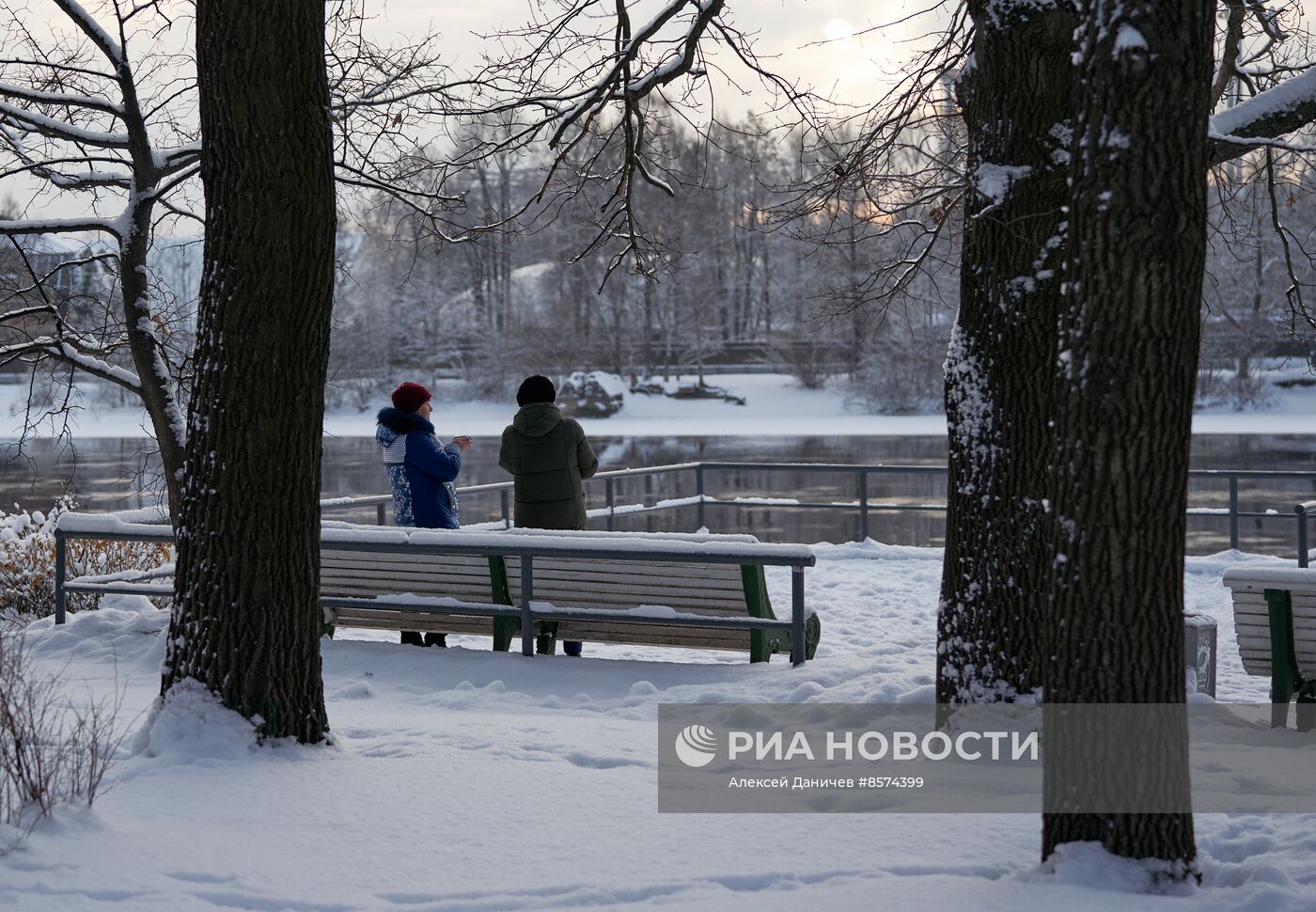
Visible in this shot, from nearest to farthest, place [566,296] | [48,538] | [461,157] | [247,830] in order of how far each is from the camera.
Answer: [247,830], [461,157], [48,538], [566,296]

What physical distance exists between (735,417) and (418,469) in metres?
40.9

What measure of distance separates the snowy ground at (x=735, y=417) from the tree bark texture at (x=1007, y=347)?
34.1 metres

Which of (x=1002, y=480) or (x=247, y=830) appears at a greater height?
(x=1002, y=480)

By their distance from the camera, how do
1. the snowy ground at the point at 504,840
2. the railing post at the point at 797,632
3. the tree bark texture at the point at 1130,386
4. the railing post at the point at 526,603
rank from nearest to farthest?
1. the tree bark texture at the point at 1130,386
2. the snowy ground at the point at 504,840
3. the railing post at the point at 797,632
4. the railing post at the point at 526,603

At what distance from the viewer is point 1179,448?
4027mm

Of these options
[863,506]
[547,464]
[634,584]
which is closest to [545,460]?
[547,464]

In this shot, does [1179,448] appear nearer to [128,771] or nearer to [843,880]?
[843,880]

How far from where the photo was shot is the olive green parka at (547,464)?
9.02 m

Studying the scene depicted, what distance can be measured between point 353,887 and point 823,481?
896 inches

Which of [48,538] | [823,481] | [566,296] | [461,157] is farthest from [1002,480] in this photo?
[566,296]

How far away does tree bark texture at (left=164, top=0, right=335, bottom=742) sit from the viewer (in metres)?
5.67

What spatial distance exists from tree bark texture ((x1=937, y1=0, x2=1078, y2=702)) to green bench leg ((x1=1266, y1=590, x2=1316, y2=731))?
1499 millimetres

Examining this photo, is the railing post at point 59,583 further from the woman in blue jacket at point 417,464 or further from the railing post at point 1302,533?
the railing post at point 1302,533

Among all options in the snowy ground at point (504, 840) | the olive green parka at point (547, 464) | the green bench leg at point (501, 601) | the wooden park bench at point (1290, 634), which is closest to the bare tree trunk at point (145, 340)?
the olive green parka at point (547, 464)
